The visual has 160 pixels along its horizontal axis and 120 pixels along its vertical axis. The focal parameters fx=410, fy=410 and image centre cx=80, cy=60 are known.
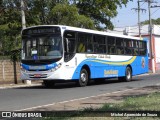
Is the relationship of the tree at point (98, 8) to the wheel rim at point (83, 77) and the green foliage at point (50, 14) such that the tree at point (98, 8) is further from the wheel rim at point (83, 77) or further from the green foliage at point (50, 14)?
the wheel rim at point (83, 77)

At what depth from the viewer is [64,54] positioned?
68.2 feet

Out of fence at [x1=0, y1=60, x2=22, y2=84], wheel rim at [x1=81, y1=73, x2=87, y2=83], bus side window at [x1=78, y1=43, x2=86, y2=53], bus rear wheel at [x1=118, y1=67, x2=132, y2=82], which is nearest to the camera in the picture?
bus side window at [x1=78, y1=43, x2=86, y2=53]

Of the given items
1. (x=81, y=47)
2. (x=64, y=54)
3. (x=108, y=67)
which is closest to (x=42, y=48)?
(x=64, y=54)

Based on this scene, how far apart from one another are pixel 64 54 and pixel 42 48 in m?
1.22

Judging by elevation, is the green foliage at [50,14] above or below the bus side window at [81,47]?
above

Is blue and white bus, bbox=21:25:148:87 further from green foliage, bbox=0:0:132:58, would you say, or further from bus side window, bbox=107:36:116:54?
green foliage, bbox=0:0:132:58

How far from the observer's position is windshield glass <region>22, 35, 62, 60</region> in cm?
2080

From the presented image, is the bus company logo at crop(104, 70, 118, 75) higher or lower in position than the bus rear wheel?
higher

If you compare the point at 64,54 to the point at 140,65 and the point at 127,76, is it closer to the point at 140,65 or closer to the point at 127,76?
the point at 127,76

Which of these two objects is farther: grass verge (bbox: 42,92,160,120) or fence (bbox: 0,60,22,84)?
fence (bbox: 0,60,22,84)

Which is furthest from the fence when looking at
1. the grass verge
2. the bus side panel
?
the grass verge

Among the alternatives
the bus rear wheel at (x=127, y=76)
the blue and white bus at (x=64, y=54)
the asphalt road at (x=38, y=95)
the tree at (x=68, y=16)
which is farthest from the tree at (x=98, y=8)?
the asphalt road at (x=38, y=95)

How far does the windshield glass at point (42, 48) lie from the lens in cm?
2080

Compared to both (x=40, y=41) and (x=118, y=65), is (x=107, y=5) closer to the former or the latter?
(x=118, y=65)
